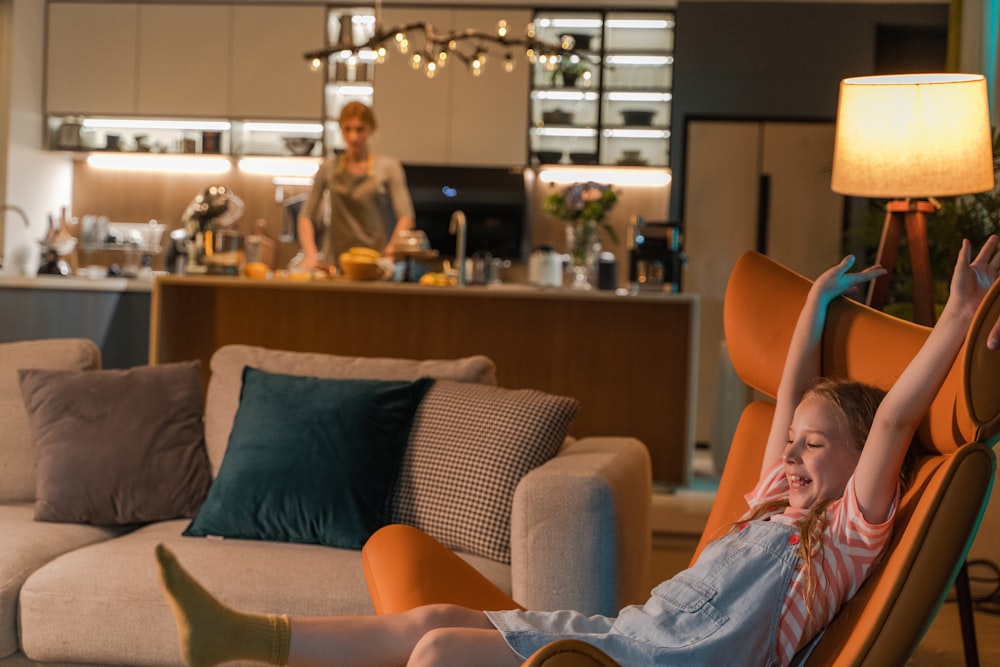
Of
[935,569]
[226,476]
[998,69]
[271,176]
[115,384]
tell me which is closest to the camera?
[935,569]

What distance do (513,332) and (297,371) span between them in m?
1.80

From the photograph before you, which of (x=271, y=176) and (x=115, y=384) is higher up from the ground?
(x=271, y=176)

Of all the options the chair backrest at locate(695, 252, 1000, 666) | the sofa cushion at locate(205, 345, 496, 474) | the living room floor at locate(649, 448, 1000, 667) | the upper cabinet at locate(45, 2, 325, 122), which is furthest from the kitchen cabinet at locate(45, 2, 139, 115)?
the chair backrest at locate(695, 252, 1000, 666)

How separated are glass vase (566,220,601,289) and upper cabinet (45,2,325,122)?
7.85ft

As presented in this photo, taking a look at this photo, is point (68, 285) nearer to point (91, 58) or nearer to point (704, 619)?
point (91, 58)

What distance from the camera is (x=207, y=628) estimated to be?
151 centimetres

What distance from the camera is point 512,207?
21.9ft

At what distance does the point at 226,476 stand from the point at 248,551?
24cm

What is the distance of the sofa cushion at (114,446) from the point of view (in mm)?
2594

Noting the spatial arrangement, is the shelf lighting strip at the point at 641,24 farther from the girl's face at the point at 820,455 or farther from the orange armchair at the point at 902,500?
the girl's face at the point at 820,455

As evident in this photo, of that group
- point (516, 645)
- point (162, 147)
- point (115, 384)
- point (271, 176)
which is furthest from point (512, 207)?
point (516, 645)

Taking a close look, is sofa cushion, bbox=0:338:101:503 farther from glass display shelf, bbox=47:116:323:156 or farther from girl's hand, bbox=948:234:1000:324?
glass display shelf, bbox=47:116:323:156

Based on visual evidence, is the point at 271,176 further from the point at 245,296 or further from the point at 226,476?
the point at 226,476

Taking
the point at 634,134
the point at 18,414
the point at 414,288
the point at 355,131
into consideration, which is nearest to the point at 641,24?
the point at 634,134
